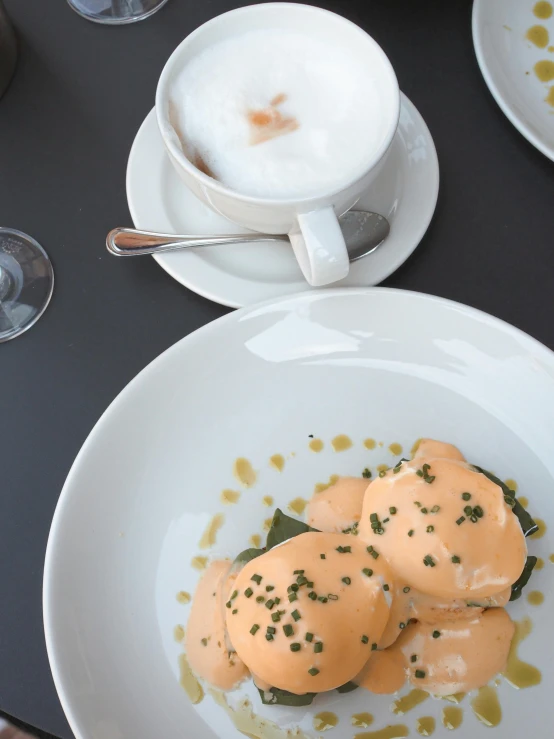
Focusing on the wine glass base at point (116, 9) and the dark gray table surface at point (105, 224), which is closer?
the dark gray table surface at point (105, 224)

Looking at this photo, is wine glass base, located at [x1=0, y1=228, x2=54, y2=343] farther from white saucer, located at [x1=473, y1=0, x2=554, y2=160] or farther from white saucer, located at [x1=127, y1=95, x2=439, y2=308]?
white saucer, located at [x1=473, y1=0, x2=554, y2=160]

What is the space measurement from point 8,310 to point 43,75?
0.36 m

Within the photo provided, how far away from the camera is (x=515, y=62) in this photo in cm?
92

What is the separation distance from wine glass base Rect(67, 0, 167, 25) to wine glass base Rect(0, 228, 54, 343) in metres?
0.36

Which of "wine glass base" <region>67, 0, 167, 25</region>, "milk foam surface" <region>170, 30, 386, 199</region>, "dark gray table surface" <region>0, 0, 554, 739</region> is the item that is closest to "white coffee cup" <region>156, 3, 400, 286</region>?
"milk foam surface" <region>170, 30, 386, 199</region>

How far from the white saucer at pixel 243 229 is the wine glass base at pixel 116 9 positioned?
0.23 meters

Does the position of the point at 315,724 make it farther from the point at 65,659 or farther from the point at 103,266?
A: the point at 103,266

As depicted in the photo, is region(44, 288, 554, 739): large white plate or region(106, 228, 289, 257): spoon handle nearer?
region(44, 288, 554, 739): large white plate

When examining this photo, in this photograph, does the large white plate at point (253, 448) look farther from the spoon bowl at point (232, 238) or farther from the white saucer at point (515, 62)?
the white saucer at point (515, 62)

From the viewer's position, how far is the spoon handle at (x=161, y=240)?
77cm

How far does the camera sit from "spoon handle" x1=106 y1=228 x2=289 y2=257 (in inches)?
30.2

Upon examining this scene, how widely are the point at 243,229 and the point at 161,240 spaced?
4.1 inches

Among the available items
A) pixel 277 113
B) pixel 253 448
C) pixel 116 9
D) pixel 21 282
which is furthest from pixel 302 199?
pixel 116 9

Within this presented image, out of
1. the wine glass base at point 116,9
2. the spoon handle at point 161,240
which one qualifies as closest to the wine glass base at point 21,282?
the spoon handle at point 161,240
